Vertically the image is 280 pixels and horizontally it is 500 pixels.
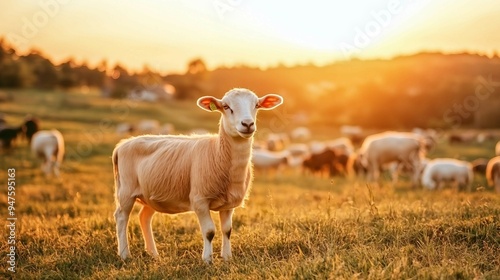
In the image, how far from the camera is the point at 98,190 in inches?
599

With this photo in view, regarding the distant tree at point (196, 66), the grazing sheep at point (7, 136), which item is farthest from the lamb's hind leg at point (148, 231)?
the distant tree at point (196, 66)

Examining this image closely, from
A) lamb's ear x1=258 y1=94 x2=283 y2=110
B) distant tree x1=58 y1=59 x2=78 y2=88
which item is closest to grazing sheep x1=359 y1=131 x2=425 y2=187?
lamb's ear x1=258 y1=94 x2=283 y2=110

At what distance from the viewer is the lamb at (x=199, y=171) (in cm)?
652

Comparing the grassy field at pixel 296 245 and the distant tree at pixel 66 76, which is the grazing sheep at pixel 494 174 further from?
the distant tree at pixel 66 76

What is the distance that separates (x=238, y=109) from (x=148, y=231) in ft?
7.90

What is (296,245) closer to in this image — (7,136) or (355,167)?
(355,167)

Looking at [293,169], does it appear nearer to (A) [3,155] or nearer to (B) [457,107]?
(A) [3,155]

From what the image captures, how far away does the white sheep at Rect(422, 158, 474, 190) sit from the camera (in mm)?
20031

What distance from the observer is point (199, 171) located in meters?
6.75

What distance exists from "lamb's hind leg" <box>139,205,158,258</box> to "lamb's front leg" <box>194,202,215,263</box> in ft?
2.69

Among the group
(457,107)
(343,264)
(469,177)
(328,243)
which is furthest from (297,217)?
(457,107)

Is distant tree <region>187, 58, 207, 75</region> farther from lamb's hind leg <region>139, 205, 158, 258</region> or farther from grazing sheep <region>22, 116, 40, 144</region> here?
lamb's hind leg <region>139, 205, 158, 258</region>

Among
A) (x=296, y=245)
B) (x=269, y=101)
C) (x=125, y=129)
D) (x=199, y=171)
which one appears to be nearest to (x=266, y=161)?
(x=269, y=101)

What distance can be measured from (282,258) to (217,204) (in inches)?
44.1
